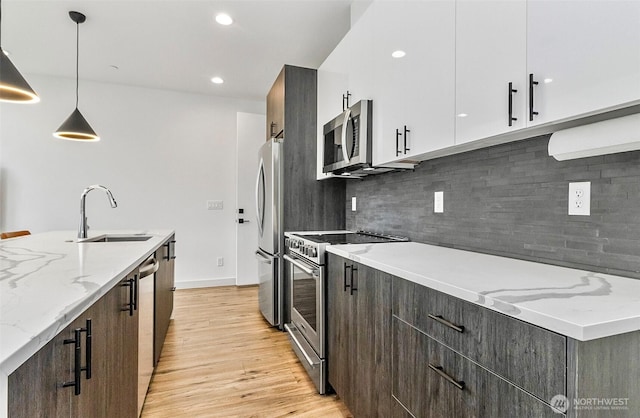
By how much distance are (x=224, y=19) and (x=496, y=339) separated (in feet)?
10.0

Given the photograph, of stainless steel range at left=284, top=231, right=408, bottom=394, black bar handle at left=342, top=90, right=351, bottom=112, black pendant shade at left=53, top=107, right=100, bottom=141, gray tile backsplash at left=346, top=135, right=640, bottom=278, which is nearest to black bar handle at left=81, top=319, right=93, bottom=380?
stainless steel range at left=284, top=231, right=408, bottom=394

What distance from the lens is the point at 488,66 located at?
4.10 feet

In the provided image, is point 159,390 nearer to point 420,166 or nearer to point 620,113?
point 420,166

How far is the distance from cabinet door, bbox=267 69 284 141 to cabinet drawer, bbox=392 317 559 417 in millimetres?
2402

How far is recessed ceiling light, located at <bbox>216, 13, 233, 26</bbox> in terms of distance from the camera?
9.12ft

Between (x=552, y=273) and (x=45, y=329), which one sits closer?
(x=45, y=329)

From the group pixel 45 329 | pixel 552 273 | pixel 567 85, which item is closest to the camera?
pixel 45 329

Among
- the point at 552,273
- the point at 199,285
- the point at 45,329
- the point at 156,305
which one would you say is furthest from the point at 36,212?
the point at 552,273

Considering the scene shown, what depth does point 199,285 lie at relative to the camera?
15.5ft

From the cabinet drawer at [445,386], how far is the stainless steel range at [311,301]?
74 cm

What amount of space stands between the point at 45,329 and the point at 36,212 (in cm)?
449

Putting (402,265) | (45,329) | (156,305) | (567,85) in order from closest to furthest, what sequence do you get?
(45,329) → (567,85) → (402,265) → (156,305)

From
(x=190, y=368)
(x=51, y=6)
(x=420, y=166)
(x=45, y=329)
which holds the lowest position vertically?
(x=190, y=368)

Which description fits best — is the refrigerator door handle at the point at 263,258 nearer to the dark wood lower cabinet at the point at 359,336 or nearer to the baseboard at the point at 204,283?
the dark wood lower cabinet at the point at 359,336
